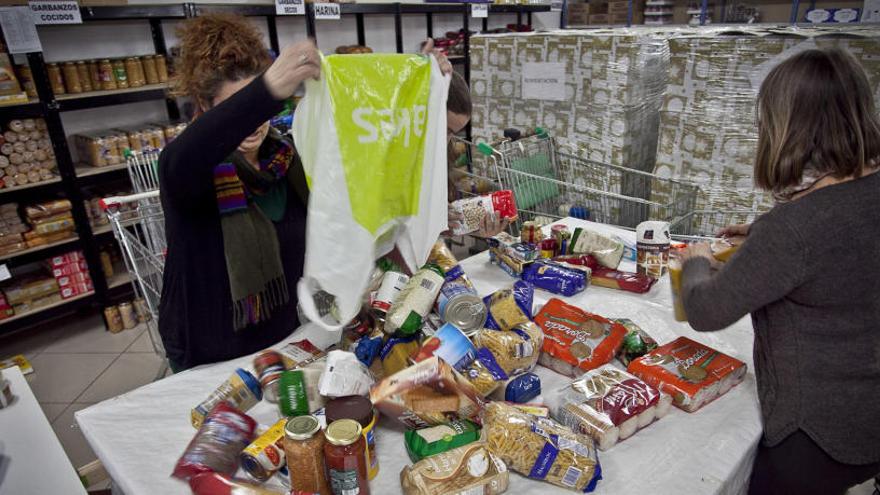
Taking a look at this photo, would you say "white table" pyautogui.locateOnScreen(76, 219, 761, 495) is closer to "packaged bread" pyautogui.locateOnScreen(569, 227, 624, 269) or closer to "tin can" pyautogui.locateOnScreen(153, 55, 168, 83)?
"packaged bread" pyautogui.locateOnScreen(569, 227, 624, 269)

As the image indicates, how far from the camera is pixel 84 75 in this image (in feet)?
11.6

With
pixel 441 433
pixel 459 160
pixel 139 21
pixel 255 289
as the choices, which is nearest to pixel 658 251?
pixel 441 433

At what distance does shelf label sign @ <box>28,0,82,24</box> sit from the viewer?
3.17m

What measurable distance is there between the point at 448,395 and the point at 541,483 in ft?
0.80

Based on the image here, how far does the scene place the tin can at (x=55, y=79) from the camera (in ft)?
11.1

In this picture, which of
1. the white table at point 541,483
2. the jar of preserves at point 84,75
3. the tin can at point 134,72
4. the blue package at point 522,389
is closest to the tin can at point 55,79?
the jar of preserves at point 84,75

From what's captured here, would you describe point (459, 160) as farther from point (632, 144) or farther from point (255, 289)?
point (255, 289)

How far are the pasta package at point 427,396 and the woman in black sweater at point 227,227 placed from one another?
60 cm

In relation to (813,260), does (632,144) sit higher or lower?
lower

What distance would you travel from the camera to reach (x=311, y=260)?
47.0 inches

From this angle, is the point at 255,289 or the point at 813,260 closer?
the point at 813,260

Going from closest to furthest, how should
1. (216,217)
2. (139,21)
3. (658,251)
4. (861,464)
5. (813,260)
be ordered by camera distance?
1. (813,260)
2. (861,464)
3. (216,217)
4. (658,251)
5. (139,21)

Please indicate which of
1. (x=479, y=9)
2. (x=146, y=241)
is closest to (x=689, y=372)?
(x=146, y=241)

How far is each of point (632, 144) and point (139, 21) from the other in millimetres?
3729
